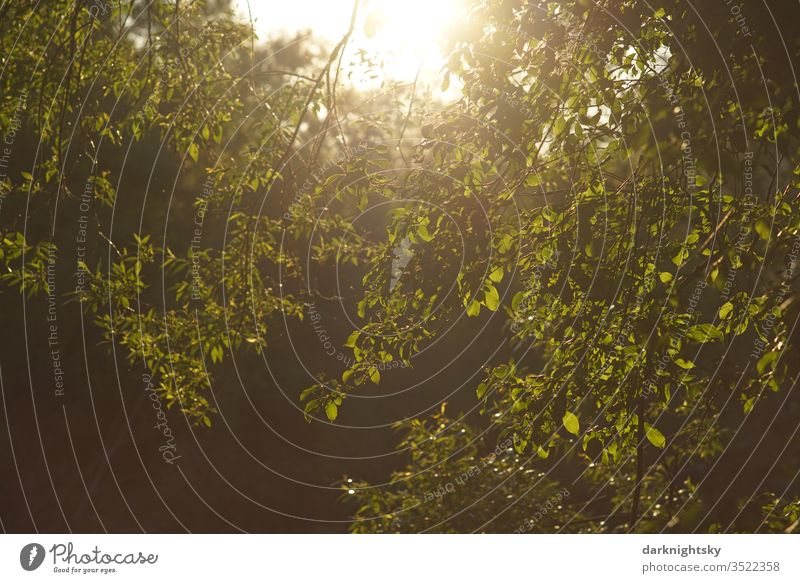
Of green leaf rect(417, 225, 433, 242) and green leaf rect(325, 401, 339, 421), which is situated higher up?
green leaf rect(417, 225, 433, 242)

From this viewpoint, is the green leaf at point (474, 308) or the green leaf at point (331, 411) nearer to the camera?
the green leaf at point (474, 308)

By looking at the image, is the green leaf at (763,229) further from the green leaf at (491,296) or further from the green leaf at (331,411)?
the green leaf at (331,411)

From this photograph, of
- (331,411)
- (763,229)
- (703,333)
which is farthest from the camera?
(331,411)

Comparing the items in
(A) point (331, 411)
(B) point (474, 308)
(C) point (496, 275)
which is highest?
(C) point (496, 275)

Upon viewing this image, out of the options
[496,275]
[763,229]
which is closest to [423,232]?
[496,275]

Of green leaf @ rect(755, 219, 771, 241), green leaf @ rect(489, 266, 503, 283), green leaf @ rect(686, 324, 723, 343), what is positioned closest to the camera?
green leaf @ rect(755, 219, 771, 241)

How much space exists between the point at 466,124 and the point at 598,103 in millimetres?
658

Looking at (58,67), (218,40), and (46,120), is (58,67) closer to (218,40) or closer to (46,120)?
(46,120)

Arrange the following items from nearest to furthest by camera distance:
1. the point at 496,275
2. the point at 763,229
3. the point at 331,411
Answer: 1. the point at 763,229
2. the point at 496,275
3. the point at 331,411

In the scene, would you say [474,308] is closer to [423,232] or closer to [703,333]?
[423,232]

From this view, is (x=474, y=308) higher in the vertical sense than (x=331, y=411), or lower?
higher

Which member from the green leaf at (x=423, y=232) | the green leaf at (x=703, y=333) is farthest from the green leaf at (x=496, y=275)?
the green leaf at (x=703, y=333)

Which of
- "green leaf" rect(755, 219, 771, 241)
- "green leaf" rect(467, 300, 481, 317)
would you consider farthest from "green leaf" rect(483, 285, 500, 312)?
"green leaf" rect(755, 219, 771, 241)

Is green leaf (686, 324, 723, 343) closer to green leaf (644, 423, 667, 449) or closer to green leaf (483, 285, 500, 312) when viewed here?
green leaf (644, 423, 667, 449)
